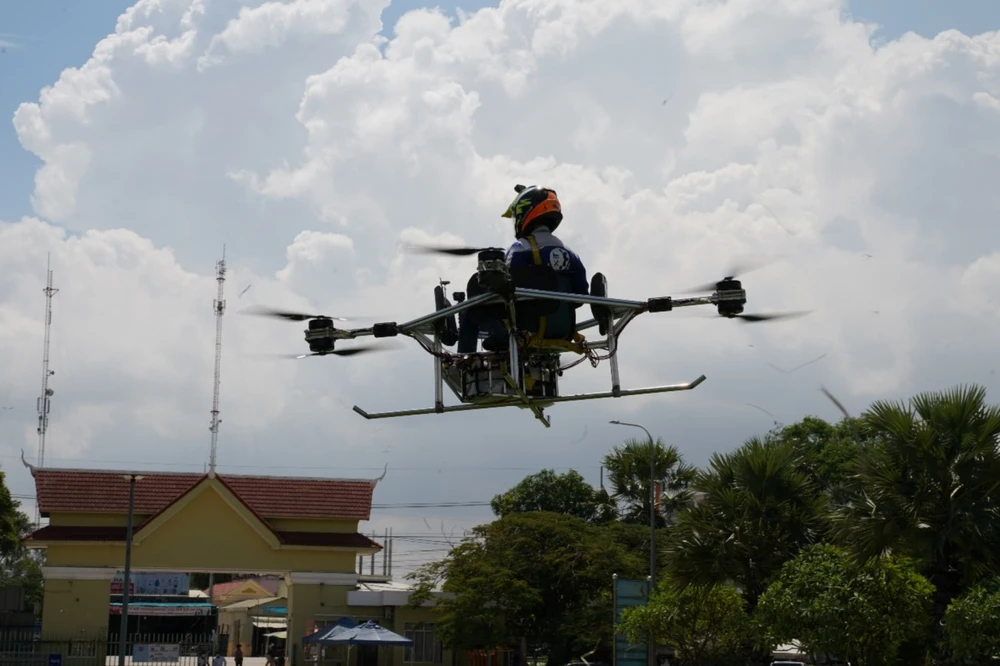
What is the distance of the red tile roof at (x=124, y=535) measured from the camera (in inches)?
1740

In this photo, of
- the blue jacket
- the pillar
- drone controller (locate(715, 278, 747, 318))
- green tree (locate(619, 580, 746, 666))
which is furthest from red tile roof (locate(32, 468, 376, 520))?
drone controller (locate(715, 278, 747, 318))

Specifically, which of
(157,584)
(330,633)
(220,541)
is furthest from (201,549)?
(157,584)

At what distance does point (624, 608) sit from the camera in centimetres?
3366

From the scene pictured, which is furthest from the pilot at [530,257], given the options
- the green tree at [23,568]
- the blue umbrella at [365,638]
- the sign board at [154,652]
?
the green tree at [23,568]

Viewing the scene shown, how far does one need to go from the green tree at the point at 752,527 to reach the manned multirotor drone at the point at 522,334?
45.7ft

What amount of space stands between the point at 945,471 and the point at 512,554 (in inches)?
929

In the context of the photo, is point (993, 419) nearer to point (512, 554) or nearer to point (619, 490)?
point (512, 554)

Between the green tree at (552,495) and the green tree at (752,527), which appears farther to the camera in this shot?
the green tree at (552,495)

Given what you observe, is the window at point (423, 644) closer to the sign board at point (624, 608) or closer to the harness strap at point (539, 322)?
the sign board at point (624, 608)

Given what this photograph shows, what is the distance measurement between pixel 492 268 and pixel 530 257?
1847mm

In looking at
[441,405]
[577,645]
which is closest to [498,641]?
[577,645]

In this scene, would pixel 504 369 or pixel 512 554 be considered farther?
pixel 512 554

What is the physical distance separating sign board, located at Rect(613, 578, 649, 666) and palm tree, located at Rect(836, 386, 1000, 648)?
1093 centimetres

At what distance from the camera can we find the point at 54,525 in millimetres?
44594
